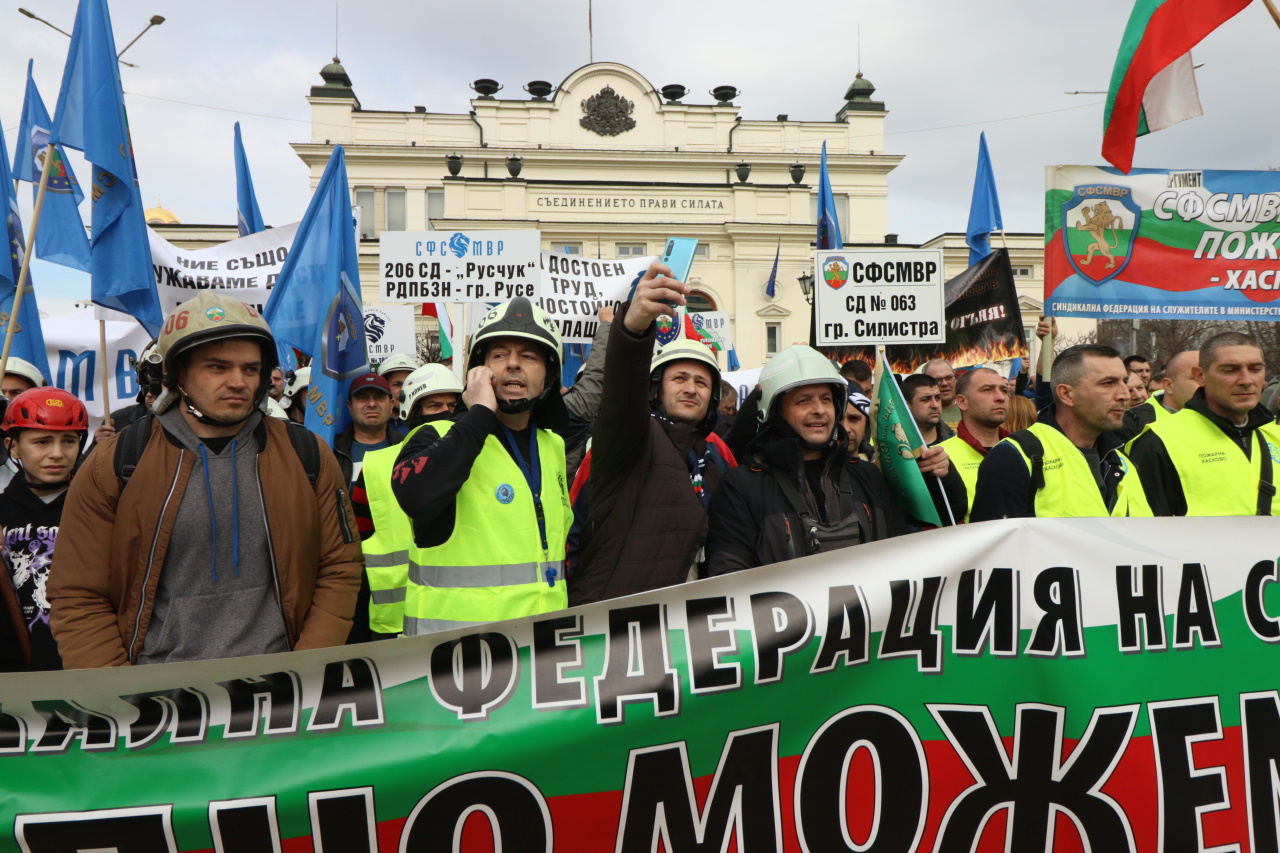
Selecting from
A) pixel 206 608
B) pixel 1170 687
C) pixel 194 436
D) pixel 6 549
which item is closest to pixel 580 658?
pixel 206 608

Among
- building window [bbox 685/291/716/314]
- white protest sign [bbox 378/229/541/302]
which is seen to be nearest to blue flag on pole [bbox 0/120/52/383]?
white protest sign [bbox 378/229/541/302]

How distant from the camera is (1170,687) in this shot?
281 centimetres

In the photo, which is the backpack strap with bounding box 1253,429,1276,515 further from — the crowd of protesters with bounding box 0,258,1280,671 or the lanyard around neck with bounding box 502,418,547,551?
the lanyard around neck with bounding box 502,418,547,551

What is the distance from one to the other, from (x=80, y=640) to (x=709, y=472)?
216cm

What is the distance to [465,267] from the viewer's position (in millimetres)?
8633

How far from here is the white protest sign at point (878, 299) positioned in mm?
6543

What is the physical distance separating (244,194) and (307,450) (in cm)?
807

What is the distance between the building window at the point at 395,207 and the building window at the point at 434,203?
1157mm

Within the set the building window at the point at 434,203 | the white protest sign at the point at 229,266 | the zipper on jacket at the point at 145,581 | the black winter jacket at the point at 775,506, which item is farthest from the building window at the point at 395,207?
the zipper on jacket at the point at 145,581

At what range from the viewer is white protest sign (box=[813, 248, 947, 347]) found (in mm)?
6543

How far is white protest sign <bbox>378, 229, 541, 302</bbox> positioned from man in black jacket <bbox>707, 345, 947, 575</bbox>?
533 cm

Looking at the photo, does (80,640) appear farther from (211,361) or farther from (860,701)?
(860,701)

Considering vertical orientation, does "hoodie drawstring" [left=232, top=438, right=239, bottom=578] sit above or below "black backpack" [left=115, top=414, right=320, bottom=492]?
below

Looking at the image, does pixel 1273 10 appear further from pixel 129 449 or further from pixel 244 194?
pixel 244 194
